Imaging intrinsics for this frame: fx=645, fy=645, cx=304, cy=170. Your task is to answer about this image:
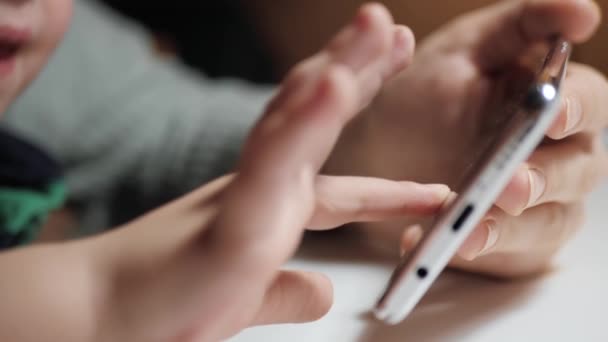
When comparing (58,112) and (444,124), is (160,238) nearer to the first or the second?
(444,124)

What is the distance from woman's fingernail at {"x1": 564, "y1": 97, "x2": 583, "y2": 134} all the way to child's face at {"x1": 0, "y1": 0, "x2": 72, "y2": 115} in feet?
0.77

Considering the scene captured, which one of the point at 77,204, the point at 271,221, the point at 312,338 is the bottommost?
the point at 77,204

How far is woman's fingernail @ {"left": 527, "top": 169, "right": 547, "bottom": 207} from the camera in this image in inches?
11.0

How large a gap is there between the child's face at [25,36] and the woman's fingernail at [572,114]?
236mm

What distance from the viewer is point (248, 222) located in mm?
169

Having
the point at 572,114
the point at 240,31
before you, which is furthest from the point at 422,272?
the point at 240,31

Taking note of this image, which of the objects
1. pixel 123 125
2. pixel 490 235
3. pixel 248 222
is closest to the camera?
pixel 248 222

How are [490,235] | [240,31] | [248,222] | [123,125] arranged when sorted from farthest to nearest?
[240,31] → [123,125] → [490,235] → [248,222]

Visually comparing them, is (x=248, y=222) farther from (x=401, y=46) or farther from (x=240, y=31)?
(x=240, y=31)

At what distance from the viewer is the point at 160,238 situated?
19 centimetres

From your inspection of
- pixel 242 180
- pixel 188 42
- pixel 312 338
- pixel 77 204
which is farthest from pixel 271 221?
pixel 188 42

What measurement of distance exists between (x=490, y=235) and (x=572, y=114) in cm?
7

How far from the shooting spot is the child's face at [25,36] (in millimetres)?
274

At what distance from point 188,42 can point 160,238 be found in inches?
22.1
